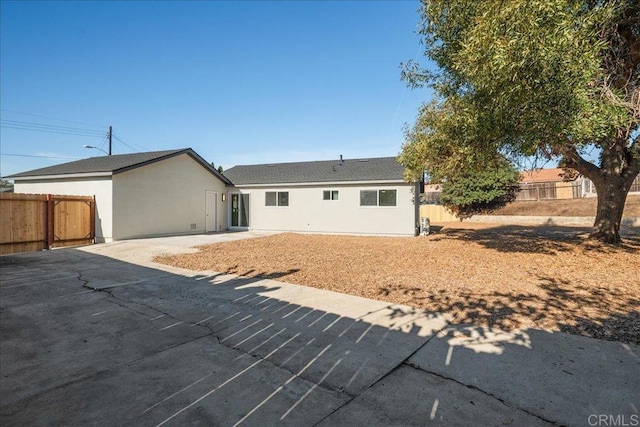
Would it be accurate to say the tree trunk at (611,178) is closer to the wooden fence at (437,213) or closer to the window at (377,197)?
the window at (377,197)

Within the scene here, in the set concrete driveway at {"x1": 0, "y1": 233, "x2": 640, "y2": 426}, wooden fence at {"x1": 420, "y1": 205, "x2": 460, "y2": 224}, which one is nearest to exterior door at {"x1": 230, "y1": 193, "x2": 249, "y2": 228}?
concrete driveway at {"x1": 0, "y1": 233, "x2": 640, "y2": 426}

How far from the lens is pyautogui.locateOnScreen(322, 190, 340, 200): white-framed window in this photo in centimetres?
1769

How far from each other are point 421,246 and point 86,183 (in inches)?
590

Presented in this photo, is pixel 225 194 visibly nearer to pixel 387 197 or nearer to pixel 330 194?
pixel 330 194

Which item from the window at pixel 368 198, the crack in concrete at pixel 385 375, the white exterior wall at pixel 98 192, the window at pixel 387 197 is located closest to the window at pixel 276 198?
the window at pixel 368 198

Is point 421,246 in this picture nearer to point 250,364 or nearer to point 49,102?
point 250,364

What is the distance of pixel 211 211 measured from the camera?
1902 cm

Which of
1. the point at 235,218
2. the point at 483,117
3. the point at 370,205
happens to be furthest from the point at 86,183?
the point at 483,117

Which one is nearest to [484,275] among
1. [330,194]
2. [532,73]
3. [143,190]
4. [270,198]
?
[532,73]

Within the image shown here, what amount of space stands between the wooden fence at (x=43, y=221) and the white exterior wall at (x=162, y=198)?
1.22 meters

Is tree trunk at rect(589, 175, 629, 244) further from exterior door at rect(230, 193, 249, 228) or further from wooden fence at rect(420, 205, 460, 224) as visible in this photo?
exterior door at rect(230, 193, 249, 228)

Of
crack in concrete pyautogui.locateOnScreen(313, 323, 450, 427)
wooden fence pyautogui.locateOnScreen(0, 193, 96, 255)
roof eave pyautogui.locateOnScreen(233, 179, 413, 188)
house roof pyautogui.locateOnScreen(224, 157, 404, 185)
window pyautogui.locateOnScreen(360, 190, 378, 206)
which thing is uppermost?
house roof pyautogui.locateOnScreen(224, 157, 404, 185)

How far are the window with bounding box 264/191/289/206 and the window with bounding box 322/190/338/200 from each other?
7.88ft

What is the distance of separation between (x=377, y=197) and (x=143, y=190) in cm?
1172
